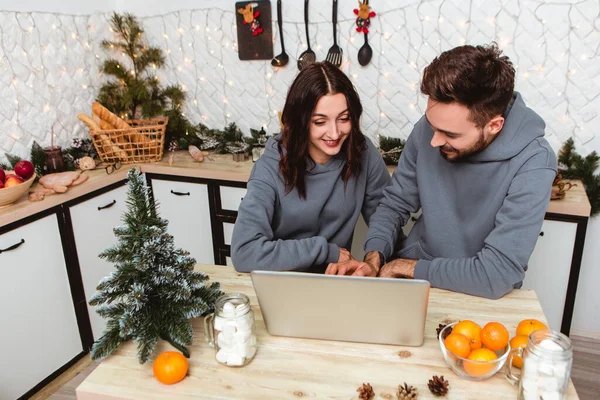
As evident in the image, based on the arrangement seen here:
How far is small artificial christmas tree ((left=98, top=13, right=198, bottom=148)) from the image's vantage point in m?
3.00

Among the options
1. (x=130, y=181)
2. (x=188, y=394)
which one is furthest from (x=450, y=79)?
(x=188, y=394)

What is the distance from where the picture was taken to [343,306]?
3.50 ft

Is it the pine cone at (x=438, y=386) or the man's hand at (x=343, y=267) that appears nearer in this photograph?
the pine cone at (x=438, y=386)

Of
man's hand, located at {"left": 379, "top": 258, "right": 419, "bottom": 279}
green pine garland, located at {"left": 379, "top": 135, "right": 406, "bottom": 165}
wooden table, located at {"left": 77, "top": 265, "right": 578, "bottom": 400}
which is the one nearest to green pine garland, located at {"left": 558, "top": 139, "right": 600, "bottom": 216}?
green pine garland, located at {"left": 379, "top": 135, "right": 406, "bottom": 165}

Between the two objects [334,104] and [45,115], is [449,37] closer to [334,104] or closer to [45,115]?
[334,104]

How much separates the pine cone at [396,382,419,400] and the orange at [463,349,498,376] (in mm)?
116

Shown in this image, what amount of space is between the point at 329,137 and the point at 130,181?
675 millimetres

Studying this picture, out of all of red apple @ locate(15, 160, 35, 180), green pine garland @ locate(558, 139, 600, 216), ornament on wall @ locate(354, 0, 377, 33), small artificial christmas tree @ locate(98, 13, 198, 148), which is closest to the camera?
red apple @ locate(15, 160, 35, 180)

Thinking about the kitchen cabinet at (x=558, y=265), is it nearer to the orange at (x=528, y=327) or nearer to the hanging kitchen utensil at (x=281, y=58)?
the orange at (x=528, y=327)

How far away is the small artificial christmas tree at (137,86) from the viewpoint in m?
3.00

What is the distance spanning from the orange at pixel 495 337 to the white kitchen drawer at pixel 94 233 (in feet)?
6.23

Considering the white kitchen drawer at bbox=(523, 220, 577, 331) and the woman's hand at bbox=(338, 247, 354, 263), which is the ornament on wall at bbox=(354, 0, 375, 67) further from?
the woman's hand at bbox=(338, 247, 354, 263)

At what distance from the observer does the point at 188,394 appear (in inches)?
39.8

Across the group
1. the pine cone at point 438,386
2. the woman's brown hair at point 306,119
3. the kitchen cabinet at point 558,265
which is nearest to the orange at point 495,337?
the pine cone at point 438,386
